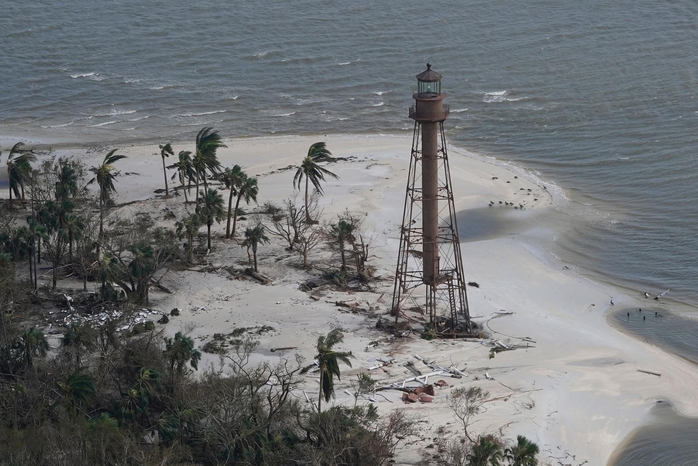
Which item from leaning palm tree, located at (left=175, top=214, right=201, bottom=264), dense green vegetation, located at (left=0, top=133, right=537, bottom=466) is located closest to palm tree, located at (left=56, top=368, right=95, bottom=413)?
dense green vegetation, located at (left=0, top=133, right=537, bottom=466)

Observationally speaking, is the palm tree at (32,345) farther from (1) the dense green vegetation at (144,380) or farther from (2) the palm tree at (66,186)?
(2) the palm tree at (66,186)

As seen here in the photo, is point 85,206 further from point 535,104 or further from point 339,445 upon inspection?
point 535,104

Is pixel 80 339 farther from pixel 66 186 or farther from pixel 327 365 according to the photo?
pixel 66 186

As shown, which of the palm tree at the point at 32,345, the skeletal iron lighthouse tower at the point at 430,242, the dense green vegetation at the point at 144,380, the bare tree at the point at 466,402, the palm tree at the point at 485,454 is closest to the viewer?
the palm tree at the point at 485,454

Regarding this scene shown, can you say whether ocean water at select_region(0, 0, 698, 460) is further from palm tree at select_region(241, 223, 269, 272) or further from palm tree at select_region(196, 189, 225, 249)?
palm tree at select_region(196, 189, 225, 249)

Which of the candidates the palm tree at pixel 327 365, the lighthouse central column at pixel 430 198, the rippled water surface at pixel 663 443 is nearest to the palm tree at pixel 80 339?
the palm tree at pixel 327 365
